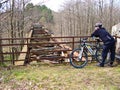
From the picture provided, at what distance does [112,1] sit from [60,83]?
29.0 metres

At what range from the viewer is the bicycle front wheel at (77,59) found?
25.5 feet

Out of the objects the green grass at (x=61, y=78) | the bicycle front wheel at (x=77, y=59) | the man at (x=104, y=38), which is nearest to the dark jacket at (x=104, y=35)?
the man at (x=104, y=38)

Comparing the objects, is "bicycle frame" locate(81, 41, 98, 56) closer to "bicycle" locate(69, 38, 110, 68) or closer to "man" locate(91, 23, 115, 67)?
"bicycle" locate(69, 38, 110, 68)

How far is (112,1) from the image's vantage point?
106 feet

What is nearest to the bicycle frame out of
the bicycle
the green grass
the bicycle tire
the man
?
the bicycle

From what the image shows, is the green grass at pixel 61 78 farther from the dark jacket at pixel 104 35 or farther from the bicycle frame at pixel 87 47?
the dark jacket at pixel 104 35

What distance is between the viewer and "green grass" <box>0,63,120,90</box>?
5.51 m

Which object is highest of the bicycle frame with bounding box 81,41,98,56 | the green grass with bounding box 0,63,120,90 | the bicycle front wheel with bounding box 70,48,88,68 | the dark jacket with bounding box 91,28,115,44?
the dark jacket with bounding box 91,28,115,44

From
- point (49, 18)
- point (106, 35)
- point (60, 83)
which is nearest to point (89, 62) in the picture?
point (106, 35)

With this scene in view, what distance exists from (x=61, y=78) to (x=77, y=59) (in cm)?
197

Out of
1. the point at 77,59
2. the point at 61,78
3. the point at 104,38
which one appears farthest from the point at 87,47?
the point at 61,78

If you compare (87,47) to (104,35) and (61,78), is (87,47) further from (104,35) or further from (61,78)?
(61,78)

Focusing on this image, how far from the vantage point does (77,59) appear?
26.2 feet


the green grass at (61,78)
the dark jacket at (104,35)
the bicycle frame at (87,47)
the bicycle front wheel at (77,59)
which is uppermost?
the dark jacket at (104,35)
